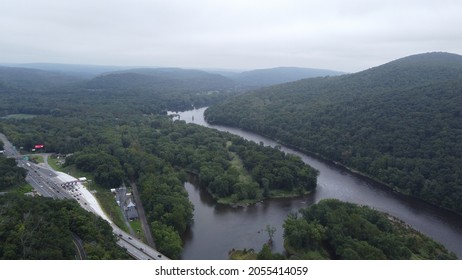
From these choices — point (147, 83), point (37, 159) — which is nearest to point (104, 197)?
point (37, 159)

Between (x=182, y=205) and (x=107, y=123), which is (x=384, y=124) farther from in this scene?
(x=107, y=123)

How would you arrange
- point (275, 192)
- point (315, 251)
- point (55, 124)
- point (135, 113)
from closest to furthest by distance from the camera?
point (315, 251) < point (275, 192) < point (55, 124) < point (135, 113)

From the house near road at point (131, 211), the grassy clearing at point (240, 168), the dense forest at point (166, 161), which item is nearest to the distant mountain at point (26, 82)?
the dense forest at point (166, 161)

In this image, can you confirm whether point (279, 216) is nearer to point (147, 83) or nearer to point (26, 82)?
point (147, 83)

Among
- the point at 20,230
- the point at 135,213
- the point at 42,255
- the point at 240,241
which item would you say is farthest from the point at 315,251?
the point at 20,230

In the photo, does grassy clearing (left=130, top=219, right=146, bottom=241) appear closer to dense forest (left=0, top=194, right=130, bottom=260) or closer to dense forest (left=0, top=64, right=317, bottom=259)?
dense forest (left=0, top=64, right=317, bottom=259)

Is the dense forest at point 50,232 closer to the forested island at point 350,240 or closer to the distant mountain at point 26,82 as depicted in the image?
the forested island at point 350,240
